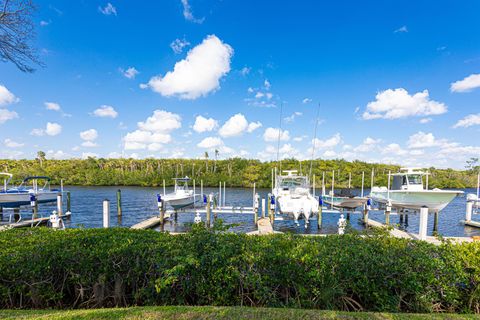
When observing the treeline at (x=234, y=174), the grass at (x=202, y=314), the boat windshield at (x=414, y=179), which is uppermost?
the boat windshield at (x=414, y=179)

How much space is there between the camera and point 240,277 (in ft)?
13.0

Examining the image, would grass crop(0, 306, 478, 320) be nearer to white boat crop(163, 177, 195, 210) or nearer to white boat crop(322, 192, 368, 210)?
white boat crop(163, 177, 195, 210)

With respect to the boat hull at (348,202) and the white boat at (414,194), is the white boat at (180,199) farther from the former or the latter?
the white boat at (414,194)

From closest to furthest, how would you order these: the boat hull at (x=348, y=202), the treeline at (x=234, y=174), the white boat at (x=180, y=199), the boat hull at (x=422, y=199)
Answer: the boat hull at (x=422, y=199), the white boat at (x=180, y=199), the boat hull at (x=348, y=202), the treeline at (x=234, y=174)

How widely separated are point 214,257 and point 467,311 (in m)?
4.20

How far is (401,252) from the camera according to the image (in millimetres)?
4293

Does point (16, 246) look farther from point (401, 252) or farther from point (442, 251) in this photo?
point (442, 251)

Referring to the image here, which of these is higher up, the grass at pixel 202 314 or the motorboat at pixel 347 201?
the grass at pixel 202 314

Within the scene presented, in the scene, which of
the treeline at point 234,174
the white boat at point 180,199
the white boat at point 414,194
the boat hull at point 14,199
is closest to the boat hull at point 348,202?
Answer: the white boat at point 414,194

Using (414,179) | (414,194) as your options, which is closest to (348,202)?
(414,194)

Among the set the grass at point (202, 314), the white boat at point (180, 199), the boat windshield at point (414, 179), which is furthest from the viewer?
the boat windshield at point (414, 179)

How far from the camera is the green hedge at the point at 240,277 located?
3.93m

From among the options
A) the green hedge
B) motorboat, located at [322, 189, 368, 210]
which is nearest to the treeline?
motorboat, located at [322, 189, 368, 210]

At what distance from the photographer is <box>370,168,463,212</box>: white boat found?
18438mm
